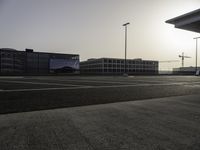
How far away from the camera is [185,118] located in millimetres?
5355

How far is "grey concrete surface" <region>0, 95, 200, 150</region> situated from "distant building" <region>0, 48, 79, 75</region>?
73.6 metres

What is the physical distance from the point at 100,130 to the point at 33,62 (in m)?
91.3

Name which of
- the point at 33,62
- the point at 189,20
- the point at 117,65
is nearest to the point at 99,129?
the point at 189,20

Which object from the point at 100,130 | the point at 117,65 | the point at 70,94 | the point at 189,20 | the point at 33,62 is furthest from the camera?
the point at 117,65

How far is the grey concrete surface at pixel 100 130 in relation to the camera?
3455mm

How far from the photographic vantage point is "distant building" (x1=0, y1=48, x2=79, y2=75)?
80188 millimetres

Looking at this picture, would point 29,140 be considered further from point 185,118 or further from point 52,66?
point 52,66

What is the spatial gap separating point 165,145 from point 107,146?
3.71 ft

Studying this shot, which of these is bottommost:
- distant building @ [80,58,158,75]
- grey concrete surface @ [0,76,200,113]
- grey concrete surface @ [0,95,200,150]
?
grey concrete surface @ [0,95,200,150]

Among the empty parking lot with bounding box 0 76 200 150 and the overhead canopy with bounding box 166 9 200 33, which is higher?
the overhead canopy with bounding box 166 9 200 33

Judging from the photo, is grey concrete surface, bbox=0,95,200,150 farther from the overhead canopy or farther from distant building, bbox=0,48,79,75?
distant building, bbox=0,48,79,75

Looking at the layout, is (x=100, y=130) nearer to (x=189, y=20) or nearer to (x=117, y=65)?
(x=189, y=20)

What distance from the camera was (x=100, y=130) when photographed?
4.26m

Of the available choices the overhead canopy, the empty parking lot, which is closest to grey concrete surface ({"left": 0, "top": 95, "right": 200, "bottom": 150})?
the empty parking lot
